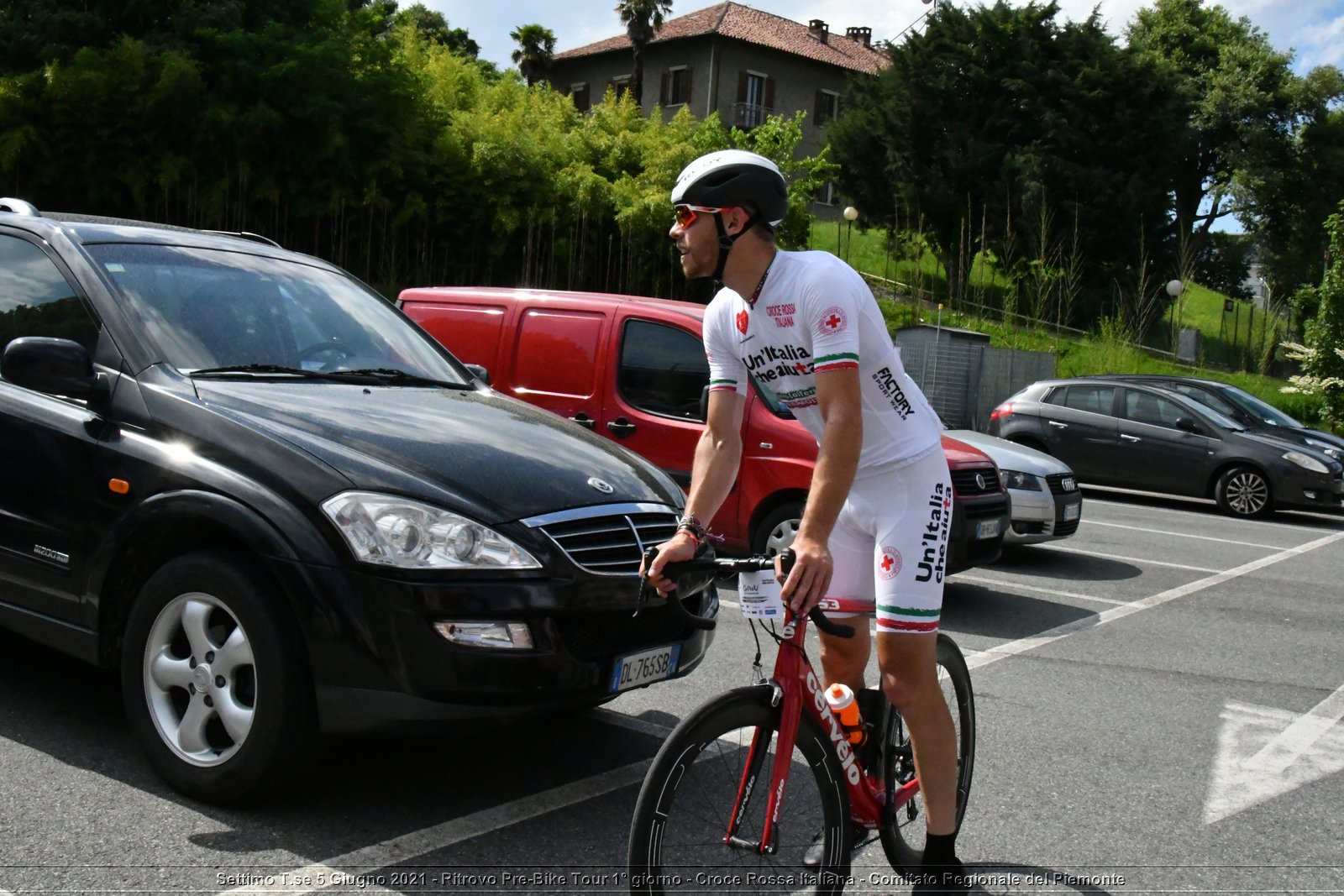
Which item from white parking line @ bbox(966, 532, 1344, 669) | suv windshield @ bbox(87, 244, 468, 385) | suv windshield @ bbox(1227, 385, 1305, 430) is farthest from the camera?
suv windshield @ bbox(1227, 385, 1305, 430)

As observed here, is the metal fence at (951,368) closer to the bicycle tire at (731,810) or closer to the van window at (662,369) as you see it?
the van window at (662,369)

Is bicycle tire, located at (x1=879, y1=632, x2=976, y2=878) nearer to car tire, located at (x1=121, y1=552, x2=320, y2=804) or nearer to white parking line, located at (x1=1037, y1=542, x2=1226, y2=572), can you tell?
car tire, located at (x1=121, y1=552, x2=320, y2=804)

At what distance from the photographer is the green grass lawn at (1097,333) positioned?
88.6 ft

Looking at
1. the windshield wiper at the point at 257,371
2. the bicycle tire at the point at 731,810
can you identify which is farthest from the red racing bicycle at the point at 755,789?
the windshield wiper at the point at 257,371

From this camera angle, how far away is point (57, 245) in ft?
15.4

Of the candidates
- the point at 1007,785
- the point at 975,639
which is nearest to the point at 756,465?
the point at 975,639

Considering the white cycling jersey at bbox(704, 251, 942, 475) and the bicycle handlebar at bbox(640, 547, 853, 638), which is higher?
the white cycling jersey at bbox(704, 251, 942, 475)

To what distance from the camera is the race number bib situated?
2.90 meters

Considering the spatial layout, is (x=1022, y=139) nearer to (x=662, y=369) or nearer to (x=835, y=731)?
(x=662, y=369)

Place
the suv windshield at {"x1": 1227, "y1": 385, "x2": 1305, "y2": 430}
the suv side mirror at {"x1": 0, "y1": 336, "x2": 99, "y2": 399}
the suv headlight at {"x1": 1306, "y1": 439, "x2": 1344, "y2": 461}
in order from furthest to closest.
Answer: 1. the suv windshield at {"x1": 1227, "y1": 385, "x2": 1305, "y2": 430}
2. the suv headlight at {"x1": 1306, "y1": 439, "x2": 1344, "y2": 461}
3. the suv side mirror at {"x1": 0, "y1": 336, "x2": 99, "y2": 399}

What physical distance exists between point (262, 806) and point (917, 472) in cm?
218

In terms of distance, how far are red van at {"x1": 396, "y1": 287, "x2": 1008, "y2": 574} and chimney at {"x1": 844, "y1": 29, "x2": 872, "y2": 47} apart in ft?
189

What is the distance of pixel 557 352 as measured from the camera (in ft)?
27.5

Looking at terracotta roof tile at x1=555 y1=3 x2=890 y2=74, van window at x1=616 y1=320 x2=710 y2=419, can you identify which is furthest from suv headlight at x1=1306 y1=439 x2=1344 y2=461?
terracotta roof tile at x1=555 y1=3 x2=890 y2=74
